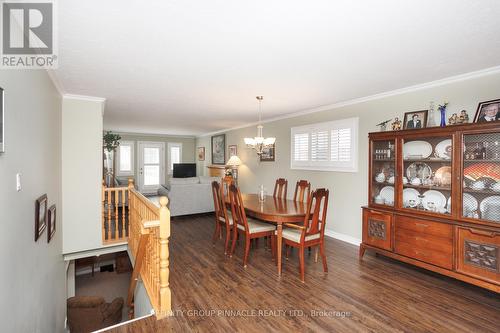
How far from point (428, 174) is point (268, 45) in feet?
8.16

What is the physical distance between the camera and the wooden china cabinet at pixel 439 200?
8.27 feet

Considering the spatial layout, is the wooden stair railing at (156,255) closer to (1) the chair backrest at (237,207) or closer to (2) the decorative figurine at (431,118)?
(1) the chair backrest at (237,207)

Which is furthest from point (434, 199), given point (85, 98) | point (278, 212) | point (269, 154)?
point (85, 98)

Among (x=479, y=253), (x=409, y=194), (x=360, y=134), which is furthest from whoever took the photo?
(x=360, y=134)

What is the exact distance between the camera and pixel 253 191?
22.1 feet

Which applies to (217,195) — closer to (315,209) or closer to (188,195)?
(315,209)

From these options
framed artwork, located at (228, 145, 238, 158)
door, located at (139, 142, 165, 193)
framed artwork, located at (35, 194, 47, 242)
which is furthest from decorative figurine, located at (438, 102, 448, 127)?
door, located at (139, 142, 165, 193)

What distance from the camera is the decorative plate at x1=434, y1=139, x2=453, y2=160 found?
9.54 feet

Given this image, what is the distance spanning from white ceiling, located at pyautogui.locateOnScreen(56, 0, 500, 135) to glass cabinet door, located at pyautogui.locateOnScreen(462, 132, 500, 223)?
82 cm

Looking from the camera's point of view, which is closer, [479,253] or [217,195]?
[479,253]

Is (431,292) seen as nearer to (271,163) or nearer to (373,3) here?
(373,3)

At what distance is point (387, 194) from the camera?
3.48 metres

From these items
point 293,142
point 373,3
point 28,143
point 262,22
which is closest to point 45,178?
point 28,143

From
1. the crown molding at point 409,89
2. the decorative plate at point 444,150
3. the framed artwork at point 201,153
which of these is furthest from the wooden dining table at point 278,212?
the framed artwork at point 201,153
